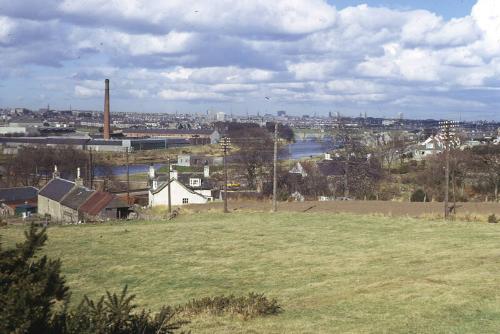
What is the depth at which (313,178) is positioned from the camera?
202 feet

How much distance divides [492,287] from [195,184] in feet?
173

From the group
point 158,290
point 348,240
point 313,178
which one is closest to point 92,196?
point 313,178

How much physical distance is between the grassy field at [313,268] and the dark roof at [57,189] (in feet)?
66.6

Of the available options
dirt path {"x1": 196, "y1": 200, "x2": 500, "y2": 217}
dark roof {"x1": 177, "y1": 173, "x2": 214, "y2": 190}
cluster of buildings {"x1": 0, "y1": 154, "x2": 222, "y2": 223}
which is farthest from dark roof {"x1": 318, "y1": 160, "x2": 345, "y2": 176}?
dirt path {"x1": 196, "y1": 200, "x2": 500, "y2": 217}

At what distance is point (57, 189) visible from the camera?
2057 inches

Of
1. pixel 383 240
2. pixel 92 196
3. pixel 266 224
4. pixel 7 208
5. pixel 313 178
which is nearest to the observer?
pixel 383 240

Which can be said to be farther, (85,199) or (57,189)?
(57,189)

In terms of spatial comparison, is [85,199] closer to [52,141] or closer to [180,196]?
[180,196]

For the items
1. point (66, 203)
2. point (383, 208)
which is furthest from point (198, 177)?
point (383, 208)

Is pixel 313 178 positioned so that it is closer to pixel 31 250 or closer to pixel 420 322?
pixel 420 322

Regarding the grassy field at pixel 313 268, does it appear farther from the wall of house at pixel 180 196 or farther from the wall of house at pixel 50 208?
the wall of house at pixel 180 196

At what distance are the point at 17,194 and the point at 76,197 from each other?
15543 mm

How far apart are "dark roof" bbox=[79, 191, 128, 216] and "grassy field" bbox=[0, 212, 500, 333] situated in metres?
12.5

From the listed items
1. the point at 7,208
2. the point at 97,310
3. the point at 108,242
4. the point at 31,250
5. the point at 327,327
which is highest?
the point at 31,250
